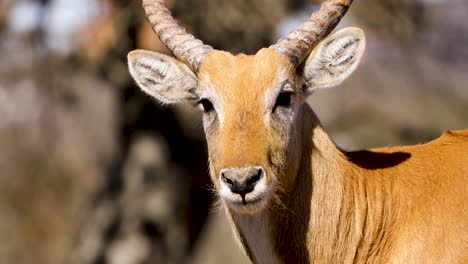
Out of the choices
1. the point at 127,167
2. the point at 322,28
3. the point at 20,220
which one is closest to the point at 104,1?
the point at 127,167

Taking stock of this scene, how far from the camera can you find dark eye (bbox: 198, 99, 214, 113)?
8.73 metres

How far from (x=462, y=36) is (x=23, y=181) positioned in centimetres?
1182

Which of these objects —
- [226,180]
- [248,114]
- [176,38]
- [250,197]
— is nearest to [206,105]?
[248,114]

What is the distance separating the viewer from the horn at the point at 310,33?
28.6 ft

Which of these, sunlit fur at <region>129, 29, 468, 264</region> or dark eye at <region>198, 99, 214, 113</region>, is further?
dark eye at <region>198, 99, 214, 113</region>

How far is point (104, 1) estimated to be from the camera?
17719mm

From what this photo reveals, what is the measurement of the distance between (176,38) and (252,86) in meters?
0.98

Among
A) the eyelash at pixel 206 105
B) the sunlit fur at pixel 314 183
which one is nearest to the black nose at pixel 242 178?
the sunlit fur at pixel 314 183

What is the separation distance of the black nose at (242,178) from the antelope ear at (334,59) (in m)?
1.29

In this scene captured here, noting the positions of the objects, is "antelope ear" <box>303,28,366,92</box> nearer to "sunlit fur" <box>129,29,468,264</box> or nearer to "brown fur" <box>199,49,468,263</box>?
"sunlit fur" <box>129,29,468,264</box>

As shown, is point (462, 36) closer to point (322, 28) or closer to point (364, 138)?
point (364, 138)

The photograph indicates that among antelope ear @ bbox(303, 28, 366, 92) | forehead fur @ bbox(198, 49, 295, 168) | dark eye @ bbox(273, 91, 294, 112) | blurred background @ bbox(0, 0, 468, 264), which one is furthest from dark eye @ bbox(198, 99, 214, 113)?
blurred background @ bbox(0, 0, 468, 264)

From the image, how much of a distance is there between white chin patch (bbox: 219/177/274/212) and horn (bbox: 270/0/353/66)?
1204 mm

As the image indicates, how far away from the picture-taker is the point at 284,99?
860 centimetres
